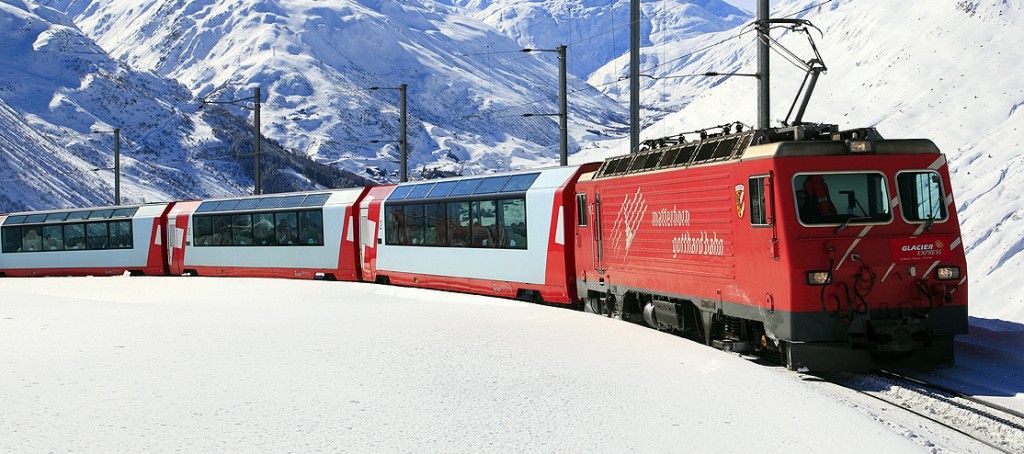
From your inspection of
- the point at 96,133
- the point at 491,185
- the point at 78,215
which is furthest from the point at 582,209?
the point at 96,133

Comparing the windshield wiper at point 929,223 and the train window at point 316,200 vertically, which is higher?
the train window at point 316,200

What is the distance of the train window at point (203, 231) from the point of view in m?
39.4

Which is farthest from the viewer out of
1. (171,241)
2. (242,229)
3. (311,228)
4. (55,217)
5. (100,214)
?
(55,217)

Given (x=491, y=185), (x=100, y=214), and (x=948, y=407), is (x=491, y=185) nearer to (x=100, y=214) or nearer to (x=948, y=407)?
(x=948, y=407)

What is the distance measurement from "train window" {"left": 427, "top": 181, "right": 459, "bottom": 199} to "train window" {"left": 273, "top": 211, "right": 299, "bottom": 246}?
830 cm

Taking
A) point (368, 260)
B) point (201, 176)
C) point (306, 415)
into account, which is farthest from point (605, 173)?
point (201, 176)

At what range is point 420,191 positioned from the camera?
29.6m

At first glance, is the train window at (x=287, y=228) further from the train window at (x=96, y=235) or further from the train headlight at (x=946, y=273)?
the train headlight at (x=946, y=273)

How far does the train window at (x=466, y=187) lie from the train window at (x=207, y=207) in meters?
14.7

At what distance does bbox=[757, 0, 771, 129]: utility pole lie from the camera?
17.8 m

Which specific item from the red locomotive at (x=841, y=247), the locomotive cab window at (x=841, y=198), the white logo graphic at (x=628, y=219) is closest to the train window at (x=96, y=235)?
the white logo graphic at (x=628, y=219)

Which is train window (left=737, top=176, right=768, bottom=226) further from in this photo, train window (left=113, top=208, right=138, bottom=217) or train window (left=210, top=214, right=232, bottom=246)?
train window (left=113, top=208, right=138, bottom=217)

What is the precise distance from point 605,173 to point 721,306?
553 cm

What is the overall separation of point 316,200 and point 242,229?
4094 millimetres
